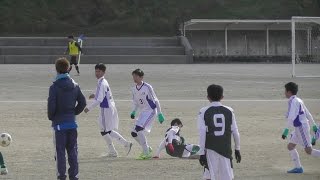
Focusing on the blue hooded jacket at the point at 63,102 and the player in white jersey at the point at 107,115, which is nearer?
the blue hooded jacket at the point at 63,102

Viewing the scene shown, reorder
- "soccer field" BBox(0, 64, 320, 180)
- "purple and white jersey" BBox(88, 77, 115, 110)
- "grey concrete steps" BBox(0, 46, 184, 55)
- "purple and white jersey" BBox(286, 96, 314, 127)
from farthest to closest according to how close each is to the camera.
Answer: "grey concrete steps" BBox(0, 46, 184, 55)
"purple and white jersey" BBox(88, 77, 115, 110)
"soccer field" BBox(0, 64, 320, 180)
"purple and white jersey" BBox(286, 96, 314, 127)

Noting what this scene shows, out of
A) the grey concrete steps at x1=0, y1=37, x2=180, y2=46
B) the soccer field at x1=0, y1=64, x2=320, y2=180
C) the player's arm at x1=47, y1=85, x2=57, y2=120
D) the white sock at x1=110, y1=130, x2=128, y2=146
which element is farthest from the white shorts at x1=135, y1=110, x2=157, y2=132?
the grey concrete steps at x1=0, y1=37, x2=180, y2=46

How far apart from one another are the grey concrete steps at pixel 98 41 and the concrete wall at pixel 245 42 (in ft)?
9.10

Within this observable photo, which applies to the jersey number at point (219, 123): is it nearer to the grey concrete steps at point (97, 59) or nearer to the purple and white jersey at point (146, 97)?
the purple and white jersey at point (146, 97)

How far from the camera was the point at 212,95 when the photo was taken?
867 cm

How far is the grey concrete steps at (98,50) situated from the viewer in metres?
38.9

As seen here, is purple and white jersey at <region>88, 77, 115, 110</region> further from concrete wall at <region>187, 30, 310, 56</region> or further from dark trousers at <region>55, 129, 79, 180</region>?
concrete wall at <region>187, 30, 310, 56</region>

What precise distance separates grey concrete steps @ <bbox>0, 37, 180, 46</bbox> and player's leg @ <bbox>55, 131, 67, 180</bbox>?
31076 millimetres

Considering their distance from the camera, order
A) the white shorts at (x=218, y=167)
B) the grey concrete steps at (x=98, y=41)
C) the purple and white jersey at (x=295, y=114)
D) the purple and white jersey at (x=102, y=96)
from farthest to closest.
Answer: the grey concrete steps at (x=98, y=41) < the purple and white jersey at (x=102, y=96) < the purple and white jersey at (x=295, y=114) < the white shorts at (x=218, y=167)

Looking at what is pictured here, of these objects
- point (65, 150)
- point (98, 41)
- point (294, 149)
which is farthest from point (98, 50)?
point (65, 150)

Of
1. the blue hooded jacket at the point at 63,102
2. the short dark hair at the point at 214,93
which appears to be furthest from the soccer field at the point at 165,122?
the short dark hair at the point at 214,93

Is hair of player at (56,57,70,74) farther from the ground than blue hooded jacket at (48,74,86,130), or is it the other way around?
hair of player at (56,57,70,74)

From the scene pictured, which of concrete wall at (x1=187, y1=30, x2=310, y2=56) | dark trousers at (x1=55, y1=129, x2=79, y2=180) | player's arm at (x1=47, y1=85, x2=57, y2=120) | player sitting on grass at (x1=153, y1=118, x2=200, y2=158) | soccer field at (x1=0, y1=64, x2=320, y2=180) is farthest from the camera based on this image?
concrete wall at (x1=187, y1=30, x2=310, y2=56)

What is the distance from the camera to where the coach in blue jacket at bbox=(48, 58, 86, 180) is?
9789 millimetres
